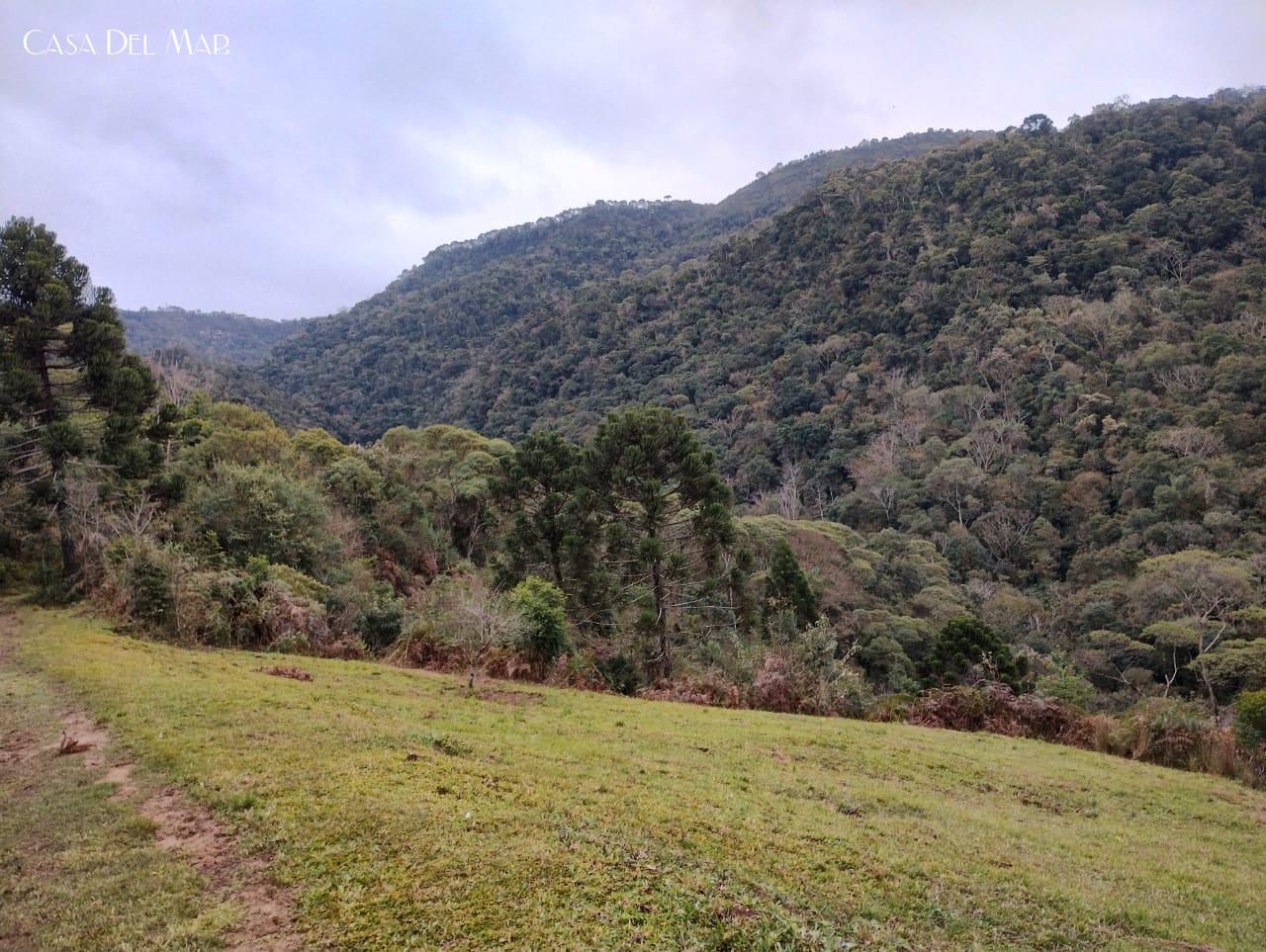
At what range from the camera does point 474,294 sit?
5162 inches

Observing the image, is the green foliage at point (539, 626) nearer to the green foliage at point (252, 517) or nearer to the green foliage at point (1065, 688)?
the green foliage at point (252, 517)

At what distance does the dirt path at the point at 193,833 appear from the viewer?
4453 mm

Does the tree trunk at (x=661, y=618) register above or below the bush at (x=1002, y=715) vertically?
above

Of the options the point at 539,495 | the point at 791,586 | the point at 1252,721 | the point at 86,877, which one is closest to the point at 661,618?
the point at 539,495

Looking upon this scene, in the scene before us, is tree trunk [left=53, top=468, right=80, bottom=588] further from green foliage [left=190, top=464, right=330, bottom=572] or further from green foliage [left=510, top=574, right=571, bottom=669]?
green foliage [left=510, top=574, right=571, bottom=669]

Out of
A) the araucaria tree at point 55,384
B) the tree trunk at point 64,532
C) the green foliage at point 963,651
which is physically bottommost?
the green foliage at point 963,651

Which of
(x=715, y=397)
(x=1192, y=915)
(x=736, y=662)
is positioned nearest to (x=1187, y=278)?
(x=715, y=397)

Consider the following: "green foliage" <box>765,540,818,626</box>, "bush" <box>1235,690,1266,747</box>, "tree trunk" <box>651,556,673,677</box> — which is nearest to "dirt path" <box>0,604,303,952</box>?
"tree trunk" <box>651,556,673,677</box>

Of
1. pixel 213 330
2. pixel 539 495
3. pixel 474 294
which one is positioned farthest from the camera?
pixel 213 330

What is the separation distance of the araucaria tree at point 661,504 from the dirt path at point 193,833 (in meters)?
A: 14.6

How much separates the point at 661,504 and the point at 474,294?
121m

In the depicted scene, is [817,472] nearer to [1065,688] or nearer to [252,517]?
[1065,688]

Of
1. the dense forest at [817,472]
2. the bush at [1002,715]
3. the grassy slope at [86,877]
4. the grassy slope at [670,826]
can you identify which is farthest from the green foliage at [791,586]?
the grassy slope at [86,877]

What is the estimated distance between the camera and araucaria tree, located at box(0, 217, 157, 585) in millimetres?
21281
